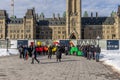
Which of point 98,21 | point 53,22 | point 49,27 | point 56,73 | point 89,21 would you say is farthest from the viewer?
point 53,22

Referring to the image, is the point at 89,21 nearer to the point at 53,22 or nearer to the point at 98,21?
the point at 98,21

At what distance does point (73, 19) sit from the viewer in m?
146

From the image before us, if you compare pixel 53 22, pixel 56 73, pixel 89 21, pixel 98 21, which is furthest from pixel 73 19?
pixel 56 73

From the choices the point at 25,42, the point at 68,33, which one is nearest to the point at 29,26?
the point at 68,33

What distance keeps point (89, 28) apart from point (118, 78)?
141 meters

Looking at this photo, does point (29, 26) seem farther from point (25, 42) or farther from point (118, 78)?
point (118, 78)

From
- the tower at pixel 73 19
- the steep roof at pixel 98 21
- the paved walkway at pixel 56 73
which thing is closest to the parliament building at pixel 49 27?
the steep roof at pixel 98 21

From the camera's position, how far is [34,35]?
156 m

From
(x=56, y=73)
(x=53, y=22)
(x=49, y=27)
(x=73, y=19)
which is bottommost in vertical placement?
(x=56, y=73)

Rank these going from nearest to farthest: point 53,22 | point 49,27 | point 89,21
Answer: point 89,21
point 49,27
point 53,22

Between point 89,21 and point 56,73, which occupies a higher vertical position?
point 89,21

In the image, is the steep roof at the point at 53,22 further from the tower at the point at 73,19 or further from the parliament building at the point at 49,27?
the tower at the point at 73,19

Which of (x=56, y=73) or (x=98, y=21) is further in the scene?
(x=98, y=21)

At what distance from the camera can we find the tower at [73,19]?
14275cm
